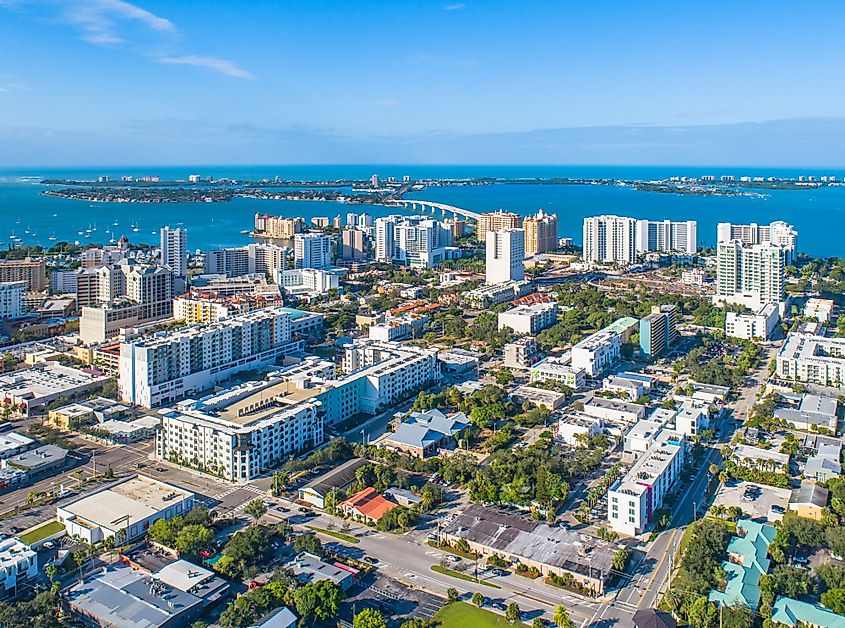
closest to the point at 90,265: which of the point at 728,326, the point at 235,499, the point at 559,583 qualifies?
the point at 235,499

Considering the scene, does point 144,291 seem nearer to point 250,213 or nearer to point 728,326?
point 728,326

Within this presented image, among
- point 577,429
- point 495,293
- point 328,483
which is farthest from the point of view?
point 495,293

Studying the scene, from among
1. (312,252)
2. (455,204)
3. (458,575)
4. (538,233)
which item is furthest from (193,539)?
(455,204)

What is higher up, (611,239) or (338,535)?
(611,239)

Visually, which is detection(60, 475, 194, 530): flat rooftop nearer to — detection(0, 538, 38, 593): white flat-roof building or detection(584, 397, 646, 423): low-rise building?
detection(0, 538, 38, 593): white flat-roof building

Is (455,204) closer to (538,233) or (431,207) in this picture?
(431,207)

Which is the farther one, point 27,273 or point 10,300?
point 27,273
